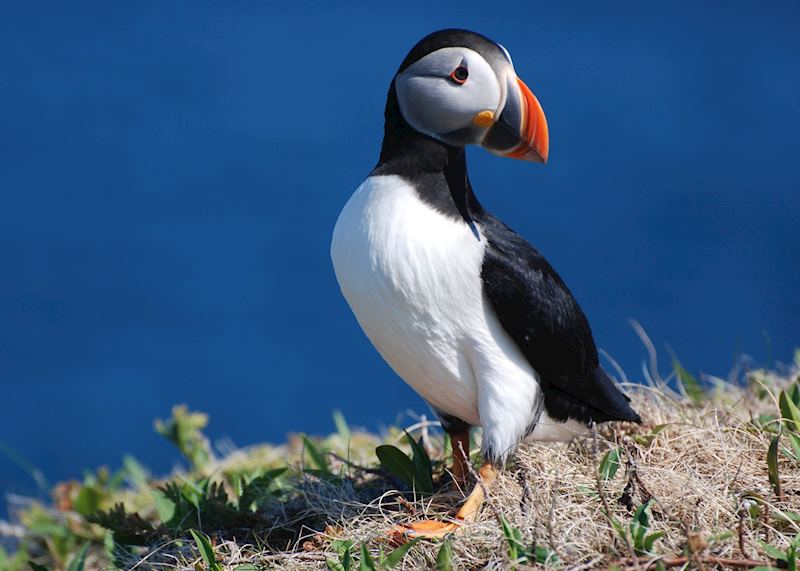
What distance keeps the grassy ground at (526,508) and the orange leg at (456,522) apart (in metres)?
0.03

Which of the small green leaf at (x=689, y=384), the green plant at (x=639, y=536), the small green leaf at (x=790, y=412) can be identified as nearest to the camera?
the green plant at (x=639, y=536)

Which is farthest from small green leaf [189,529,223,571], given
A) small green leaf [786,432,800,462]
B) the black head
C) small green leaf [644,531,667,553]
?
small green leaf [786,432,800,462]

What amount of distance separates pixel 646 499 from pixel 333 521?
878mm

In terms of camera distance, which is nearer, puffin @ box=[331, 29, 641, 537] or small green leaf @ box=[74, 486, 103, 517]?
puffin @ box=[331, 29, 641, 537]

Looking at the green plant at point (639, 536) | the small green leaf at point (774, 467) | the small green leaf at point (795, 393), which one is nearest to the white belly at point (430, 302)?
the green plant at point (639, 536)

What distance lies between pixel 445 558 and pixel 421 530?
0.20 metres

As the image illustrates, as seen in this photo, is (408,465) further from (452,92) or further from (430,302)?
(452,92)

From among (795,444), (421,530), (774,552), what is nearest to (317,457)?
(421,530)

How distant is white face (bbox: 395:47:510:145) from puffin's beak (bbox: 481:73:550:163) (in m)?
0.02

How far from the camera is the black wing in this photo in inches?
109

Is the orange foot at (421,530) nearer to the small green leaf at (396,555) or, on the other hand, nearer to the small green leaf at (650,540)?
the small green leaf at (396,555)

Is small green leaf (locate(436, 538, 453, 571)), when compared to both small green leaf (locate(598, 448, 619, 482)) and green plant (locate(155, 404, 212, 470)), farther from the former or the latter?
green plant (locate(155, 404, 212, 470))

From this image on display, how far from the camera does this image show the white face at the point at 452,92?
2.68 metres

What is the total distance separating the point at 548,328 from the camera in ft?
9.35
